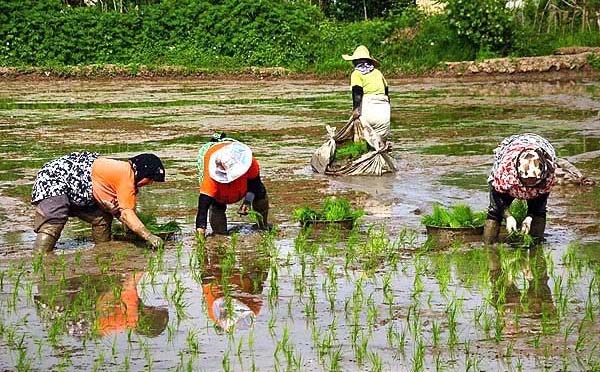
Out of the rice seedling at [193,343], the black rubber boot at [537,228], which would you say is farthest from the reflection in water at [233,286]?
the black rubber boot at [537,228]

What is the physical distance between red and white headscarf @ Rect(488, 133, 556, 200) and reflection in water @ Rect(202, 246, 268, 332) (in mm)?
1791

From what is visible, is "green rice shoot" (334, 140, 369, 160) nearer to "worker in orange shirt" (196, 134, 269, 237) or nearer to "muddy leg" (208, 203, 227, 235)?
"worker in orange shirt" (196, 134, 269, 237)

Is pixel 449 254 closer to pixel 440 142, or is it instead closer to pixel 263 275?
pixel 263 275

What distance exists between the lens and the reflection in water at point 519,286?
22.1 ft

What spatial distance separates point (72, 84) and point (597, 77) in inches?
536

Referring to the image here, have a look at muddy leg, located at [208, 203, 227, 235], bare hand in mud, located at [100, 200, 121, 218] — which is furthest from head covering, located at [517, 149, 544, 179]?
bare hand in mud, located at [100, 200, 121, 218]

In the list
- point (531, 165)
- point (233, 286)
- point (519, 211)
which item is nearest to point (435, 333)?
point (233, 286)

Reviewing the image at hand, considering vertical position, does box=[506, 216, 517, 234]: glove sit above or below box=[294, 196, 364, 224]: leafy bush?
above

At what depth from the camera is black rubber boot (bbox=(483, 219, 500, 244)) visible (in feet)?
28.3

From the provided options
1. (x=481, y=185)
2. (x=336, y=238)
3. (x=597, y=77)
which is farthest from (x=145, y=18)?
(x=336, y=238)

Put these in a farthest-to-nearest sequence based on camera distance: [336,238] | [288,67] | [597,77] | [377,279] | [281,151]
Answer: [288,67] < [597,77] < [281,151] < [336,238] < [377,279]

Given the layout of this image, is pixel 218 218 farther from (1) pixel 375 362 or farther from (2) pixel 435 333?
(1) pixel 375 362

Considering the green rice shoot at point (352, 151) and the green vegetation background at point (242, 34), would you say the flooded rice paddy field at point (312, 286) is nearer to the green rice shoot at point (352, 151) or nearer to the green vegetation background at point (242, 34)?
the green rice shoot at point (352, 151)

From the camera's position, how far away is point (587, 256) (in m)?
8.34
